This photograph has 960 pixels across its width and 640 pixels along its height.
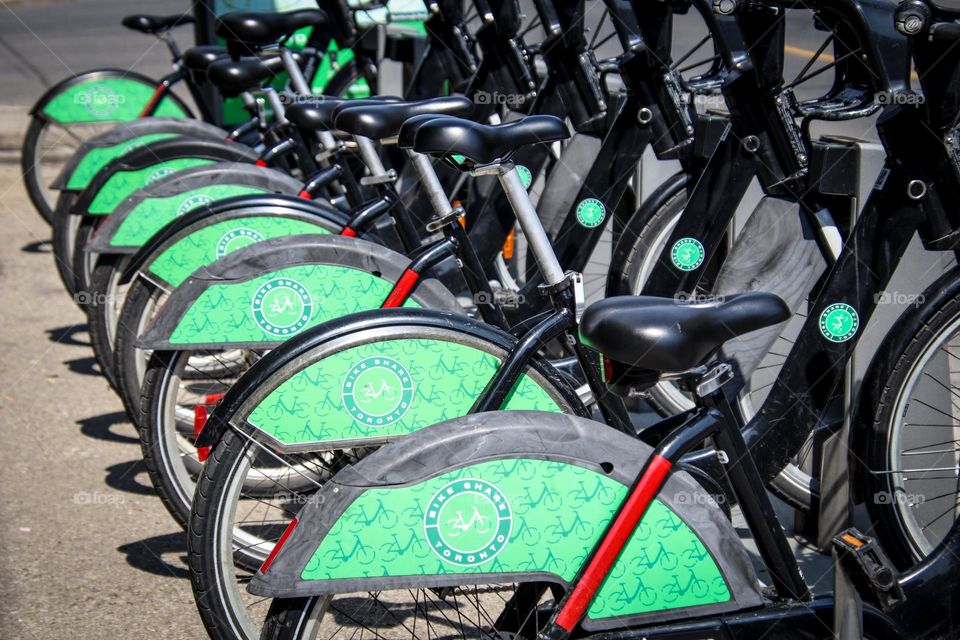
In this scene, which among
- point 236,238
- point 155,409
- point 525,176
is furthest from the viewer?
point 525,176

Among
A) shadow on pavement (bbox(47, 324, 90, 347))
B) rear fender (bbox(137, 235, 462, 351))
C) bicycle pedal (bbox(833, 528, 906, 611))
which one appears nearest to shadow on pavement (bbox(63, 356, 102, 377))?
shadow on pavement (bbox(47, 324, 90, 347))

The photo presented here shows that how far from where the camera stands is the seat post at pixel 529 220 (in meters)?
2.88

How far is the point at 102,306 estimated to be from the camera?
4.66 meters

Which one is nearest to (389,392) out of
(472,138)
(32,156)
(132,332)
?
(472,138)

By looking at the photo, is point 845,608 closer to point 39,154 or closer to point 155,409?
point 155,409

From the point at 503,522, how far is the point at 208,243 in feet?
6.90

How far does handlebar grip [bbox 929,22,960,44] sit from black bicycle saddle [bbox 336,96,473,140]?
1.35 m

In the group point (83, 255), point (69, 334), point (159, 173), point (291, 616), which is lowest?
point (69, 334)

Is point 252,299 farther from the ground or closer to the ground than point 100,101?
farther from the ground

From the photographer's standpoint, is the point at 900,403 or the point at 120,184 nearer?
the point at 900,403

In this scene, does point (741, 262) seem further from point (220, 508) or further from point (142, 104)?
point (142, 104)

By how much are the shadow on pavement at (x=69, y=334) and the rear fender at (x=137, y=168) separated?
117 centimetres

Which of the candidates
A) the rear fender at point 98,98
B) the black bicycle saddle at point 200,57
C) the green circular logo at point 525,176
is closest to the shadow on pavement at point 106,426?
the black bicycle saddle at point 200,57

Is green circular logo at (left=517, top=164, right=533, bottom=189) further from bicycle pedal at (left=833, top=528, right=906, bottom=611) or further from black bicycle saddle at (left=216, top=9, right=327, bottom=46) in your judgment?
bicycle pedal at (left=833, top=528, right=906, bottom=611)
